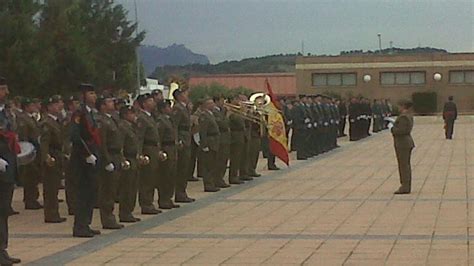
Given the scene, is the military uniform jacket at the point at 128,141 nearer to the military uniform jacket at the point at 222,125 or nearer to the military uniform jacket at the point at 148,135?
the military uniform jacket at the point at 148,135

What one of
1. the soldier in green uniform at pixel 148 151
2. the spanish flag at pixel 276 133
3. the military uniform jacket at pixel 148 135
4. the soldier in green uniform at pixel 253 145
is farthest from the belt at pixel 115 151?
the spanish flag at pixel 276 133

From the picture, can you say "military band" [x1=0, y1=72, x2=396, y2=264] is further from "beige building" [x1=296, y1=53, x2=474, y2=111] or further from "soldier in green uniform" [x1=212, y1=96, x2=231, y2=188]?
"beige building" [x1=296, y1=53, x2=474, y2=111]

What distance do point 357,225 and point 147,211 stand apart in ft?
11.6

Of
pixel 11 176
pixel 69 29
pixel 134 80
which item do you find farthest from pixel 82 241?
pixel 134 80

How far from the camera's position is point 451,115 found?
126 feet

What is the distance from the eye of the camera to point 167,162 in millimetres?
15828

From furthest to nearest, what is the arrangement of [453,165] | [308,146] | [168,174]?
[308,146] < [453,165] < [168,174]

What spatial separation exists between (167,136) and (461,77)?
66578 millimetres

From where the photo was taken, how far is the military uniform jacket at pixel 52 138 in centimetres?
Result: 1484

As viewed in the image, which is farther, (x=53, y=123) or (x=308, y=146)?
(x=308, y=146)

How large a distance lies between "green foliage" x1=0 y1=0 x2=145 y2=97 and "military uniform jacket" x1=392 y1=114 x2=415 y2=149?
44.1 feet

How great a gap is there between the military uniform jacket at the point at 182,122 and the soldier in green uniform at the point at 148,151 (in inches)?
48.8

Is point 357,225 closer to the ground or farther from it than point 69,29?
closer to the ground

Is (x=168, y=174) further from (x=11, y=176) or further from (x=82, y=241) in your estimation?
(x=11, y=176)
